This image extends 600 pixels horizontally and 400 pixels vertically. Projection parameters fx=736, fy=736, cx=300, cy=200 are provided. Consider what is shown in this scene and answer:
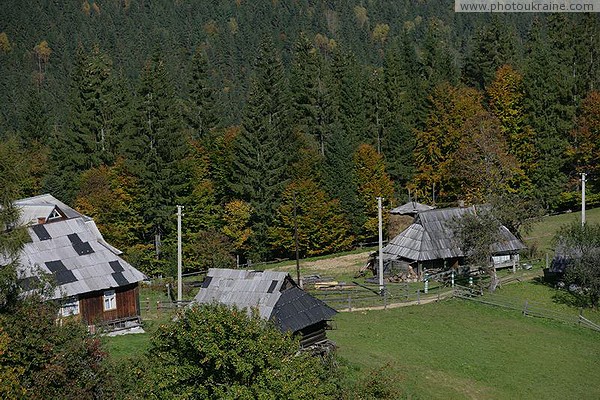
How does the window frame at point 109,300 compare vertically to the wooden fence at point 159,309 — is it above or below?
above

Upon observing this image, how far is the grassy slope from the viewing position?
3178 cm

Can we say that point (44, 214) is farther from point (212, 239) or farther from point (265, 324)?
point (265, 324)

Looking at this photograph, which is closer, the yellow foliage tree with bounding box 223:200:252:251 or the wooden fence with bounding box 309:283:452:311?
the wooden fence with bounding box 309:283:452:311

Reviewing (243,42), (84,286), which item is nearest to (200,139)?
(84,286)

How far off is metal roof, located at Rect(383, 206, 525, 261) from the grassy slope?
7418 mm

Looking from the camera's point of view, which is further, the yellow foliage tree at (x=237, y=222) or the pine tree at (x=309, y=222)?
the pine tree at (x=309, y=222)

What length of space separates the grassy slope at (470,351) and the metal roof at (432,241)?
24.3ft

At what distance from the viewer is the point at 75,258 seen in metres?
38.6

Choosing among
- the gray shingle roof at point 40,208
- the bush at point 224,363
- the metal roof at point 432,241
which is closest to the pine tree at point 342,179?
the metal roof at point 432,241

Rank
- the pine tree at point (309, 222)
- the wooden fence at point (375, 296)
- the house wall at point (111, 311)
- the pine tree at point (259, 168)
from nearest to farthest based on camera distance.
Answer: the house wall at point (111, 311) < the wooden fence at point (375, 296) < the pine tree at point (309, 222) < the pine tree at point (259, 168)

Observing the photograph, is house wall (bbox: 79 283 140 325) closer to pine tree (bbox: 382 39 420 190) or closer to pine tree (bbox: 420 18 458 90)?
pine tree (bbox: 382 39 420 190)

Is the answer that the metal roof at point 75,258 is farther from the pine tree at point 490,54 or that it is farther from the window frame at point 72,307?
the pine tree at point 490,54

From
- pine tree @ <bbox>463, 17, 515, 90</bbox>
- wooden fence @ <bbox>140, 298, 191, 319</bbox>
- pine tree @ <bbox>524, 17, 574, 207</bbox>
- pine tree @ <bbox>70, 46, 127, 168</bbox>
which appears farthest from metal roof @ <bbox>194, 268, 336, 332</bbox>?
pine tree @ <bbox>463, 17, 515, 90</bbox>

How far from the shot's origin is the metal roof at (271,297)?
31.4m
